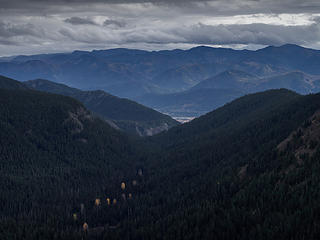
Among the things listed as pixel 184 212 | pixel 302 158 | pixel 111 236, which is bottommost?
pixel 111 236

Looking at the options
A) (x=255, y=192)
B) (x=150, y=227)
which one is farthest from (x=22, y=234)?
(x=255, y=192)

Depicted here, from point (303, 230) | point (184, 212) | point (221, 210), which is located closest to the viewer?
point (303, 230)

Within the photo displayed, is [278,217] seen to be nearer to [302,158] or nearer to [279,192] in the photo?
→ [279,192]

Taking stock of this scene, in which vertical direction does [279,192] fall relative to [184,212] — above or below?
above

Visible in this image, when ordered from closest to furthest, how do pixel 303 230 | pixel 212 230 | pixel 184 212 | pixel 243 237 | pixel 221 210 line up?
pixel 303 230 < pixel 243 237 < pixel 212 230 < pixel 221 210 < pixel 184 212

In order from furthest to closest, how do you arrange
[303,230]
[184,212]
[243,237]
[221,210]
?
[184,212] → [221,210] → [243,237] → [303,230]

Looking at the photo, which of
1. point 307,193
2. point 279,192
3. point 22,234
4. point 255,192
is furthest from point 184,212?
point 22,234

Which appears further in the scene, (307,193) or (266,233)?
(307,193)

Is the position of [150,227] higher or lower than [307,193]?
lower

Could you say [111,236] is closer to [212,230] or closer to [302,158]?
[212,230]
